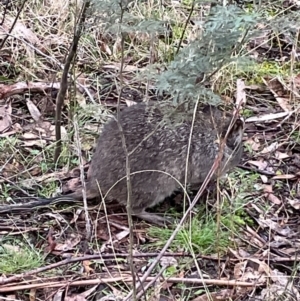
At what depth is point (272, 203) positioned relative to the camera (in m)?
4.58

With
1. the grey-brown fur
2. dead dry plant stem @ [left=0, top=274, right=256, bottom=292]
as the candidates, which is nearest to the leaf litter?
dead dry plant stem @ [left=0, top=274, right=256, bottom=292]

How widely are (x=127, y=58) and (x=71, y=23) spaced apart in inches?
21.3

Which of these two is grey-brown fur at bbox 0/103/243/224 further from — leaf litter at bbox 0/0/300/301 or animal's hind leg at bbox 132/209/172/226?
leaf litter at bbox 0/0/300/301

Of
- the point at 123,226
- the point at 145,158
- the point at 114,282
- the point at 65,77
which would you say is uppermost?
the point at 65,77

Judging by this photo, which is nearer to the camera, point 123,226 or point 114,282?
point 114,282

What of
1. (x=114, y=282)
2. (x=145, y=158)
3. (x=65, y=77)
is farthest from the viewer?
(x=65, y=77)

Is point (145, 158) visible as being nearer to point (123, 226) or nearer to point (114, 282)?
point (123, 226)

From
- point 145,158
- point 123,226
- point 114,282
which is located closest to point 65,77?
point 145,158

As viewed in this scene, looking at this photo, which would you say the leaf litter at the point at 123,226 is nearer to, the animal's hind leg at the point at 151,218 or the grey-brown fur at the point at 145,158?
the animal's hind leg at the point at 151,218

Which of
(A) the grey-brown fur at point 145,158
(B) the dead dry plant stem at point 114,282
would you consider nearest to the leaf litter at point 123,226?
(B) the dead dry plant stem at point 114,282

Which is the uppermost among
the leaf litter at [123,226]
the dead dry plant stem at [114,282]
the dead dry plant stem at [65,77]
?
the dead dry plant stem at [65,77]

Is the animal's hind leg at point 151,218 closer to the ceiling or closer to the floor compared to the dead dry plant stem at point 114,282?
closer to the ceiling

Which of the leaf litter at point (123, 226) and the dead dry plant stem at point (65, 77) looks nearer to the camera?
the leaf litter at point (123, 226)

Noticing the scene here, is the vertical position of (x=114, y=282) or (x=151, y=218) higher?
(x=151, y=218)
